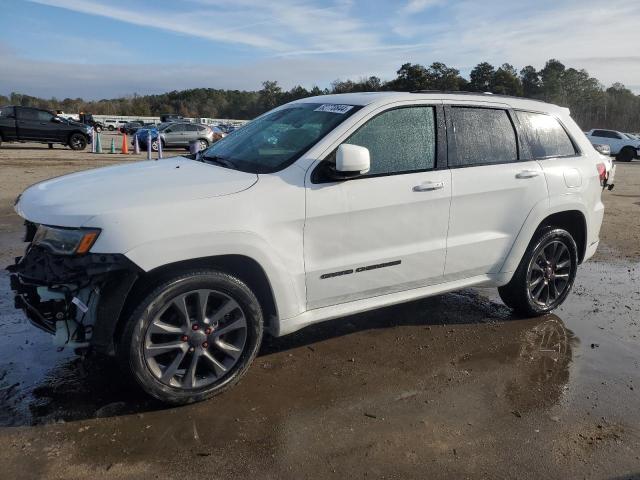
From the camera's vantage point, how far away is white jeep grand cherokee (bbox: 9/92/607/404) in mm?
3066

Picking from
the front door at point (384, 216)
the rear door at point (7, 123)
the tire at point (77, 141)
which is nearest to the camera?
A: the front door at point (384, 216)

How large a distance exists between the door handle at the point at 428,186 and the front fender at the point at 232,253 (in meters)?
1.09

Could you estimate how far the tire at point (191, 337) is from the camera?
10.2 ft

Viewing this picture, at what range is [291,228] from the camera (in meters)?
3.48

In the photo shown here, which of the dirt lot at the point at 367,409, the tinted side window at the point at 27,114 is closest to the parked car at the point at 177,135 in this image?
the tinted side window at the point at 27,114

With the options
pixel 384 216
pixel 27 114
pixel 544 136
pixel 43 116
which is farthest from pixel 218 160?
pixel 43 116

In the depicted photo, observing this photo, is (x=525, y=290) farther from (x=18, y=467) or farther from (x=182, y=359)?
(x=18, y=467)

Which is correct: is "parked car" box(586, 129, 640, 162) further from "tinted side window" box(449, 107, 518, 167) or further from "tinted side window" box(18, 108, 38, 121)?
"tinted side window" box(449, 107, 518, 167)

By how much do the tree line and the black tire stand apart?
1031 cm

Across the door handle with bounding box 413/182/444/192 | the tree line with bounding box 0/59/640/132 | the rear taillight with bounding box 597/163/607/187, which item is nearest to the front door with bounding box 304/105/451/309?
the door handle with bounding box 413/182/444/192

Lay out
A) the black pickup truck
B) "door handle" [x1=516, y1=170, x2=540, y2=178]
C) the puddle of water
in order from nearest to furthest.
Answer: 1. the puddle of water
2. "door handle" [x1=516, y1=170, x2=540, y2=178]
3. the black pickup truck

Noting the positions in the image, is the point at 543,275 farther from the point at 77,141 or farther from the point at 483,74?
the point at 483,74

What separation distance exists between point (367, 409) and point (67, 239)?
201 cm

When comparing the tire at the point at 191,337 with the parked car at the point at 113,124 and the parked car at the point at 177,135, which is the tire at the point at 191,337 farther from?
the parked car at the point at 113,124
